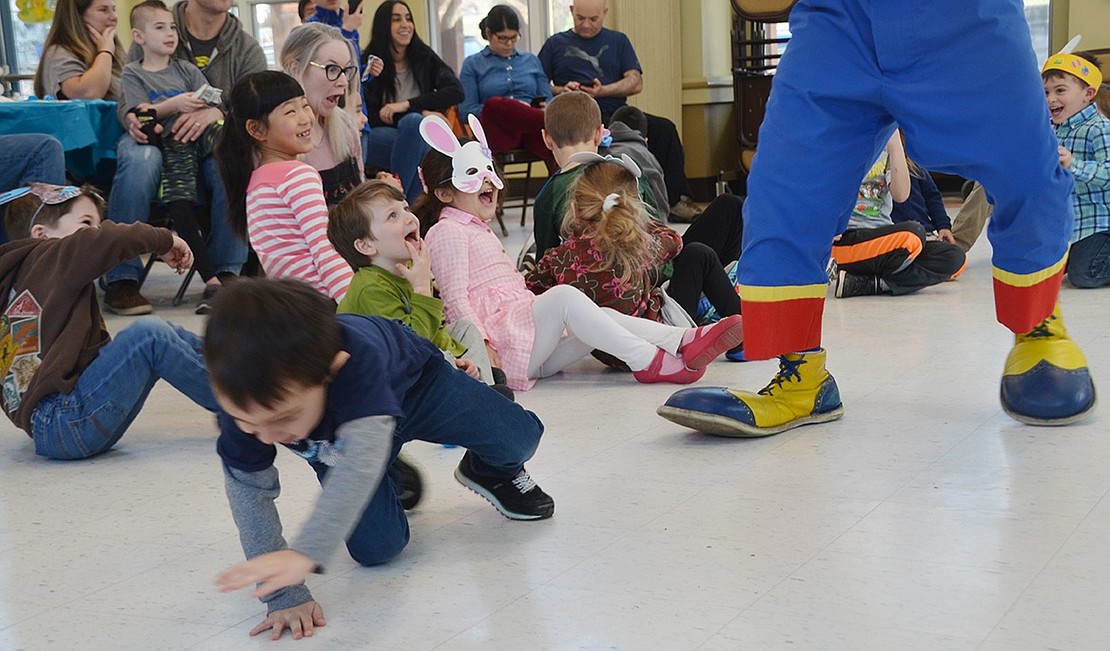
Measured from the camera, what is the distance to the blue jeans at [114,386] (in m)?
2.35

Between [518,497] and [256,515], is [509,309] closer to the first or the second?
[518,497]

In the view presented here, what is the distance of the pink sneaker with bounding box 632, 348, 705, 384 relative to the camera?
283 cm

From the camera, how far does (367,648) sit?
57.3 inches

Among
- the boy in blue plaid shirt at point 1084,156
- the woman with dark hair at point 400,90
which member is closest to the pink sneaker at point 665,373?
the boy in blue plaid shirt at point 1084,156

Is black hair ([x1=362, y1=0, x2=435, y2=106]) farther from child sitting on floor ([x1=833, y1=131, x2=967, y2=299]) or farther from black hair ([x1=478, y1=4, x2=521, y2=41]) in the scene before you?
child sitting on floor ([x1=833, y1=131, x2=967, y2=299])

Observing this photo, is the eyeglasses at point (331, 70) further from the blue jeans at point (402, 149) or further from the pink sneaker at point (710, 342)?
the blue jeans at point (402, 149)

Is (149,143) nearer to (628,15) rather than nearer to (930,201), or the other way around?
(930,201)

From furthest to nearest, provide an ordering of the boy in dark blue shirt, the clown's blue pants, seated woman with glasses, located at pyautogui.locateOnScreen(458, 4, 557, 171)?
seated woman with glasses, located at pyautogui.locateOnScreen(458, 4, 557, 171) → the clown's blue pants → the boy in dark blue shirt

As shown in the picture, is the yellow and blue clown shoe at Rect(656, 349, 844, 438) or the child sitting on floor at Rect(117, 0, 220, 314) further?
the child sitting on floor at Rect(117, 0, 220, 314)

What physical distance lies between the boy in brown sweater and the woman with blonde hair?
2.47 metres

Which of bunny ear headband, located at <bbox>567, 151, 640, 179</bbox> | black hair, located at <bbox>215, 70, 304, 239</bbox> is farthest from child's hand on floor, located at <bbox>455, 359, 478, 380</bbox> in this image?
black hair, located at <bbox>215, 70, 304, 239</bbox>

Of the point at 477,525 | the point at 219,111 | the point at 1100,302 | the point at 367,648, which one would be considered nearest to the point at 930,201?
the point at 1100,302

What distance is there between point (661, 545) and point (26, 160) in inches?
117

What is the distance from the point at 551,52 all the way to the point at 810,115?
207 inches
